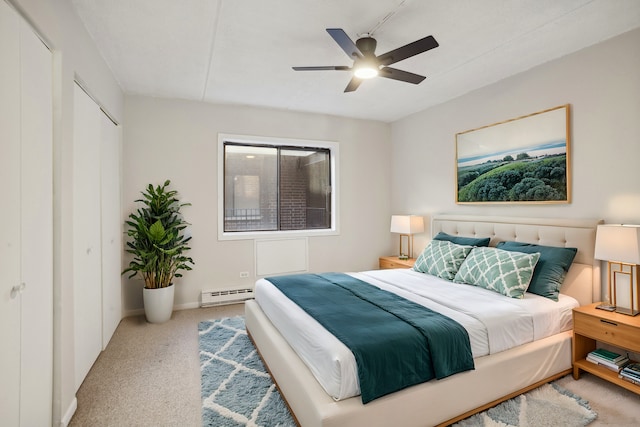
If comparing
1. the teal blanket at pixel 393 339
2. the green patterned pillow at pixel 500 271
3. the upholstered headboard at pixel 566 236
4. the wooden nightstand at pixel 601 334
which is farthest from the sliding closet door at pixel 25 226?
the upholstered headboard at pixel 566 236

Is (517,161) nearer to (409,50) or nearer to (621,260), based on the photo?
(621,260)

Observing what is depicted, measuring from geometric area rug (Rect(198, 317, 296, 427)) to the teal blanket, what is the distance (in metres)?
0.62

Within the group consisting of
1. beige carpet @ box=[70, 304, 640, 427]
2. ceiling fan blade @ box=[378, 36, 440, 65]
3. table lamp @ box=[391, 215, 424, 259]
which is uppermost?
ceiling fan blade @ box=[378, 36, 440, 65]

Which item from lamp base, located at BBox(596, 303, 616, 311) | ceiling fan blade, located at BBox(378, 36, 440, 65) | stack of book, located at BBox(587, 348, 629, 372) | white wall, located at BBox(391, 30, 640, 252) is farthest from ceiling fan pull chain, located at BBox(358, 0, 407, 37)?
stack of book, located at BBox(587, 348, 629, 372)

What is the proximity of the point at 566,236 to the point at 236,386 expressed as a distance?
3.00 meters

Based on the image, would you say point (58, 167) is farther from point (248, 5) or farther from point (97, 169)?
point (248, 5)

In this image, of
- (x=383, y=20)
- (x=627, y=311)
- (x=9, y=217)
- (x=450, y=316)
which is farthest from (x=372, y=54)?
(x=627, y=311)

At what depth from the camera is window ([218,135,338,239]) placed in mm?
4582

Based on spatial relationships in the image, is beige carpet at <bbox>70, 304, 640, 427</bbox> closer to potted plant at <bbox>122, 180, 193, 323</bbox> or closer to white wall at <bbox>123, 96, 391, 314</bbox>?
potted plant at <bbox>122, 180, 193, 323</bbox>

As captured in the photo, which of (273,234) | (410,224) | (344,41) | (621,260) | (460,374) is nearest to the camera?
(460,374)

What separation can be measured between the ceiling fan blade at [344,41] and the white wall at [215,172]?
2413 mm

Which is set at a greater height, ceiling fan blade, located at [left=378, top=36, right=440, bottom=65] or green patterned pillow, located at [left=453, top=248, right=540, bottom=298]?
ceiling fan blade, located at [left=378, top=36, right=440, bottom=65]

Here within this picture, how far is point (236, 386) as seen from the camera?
236cm

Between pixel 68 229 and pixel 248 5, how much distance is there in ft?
6.10
